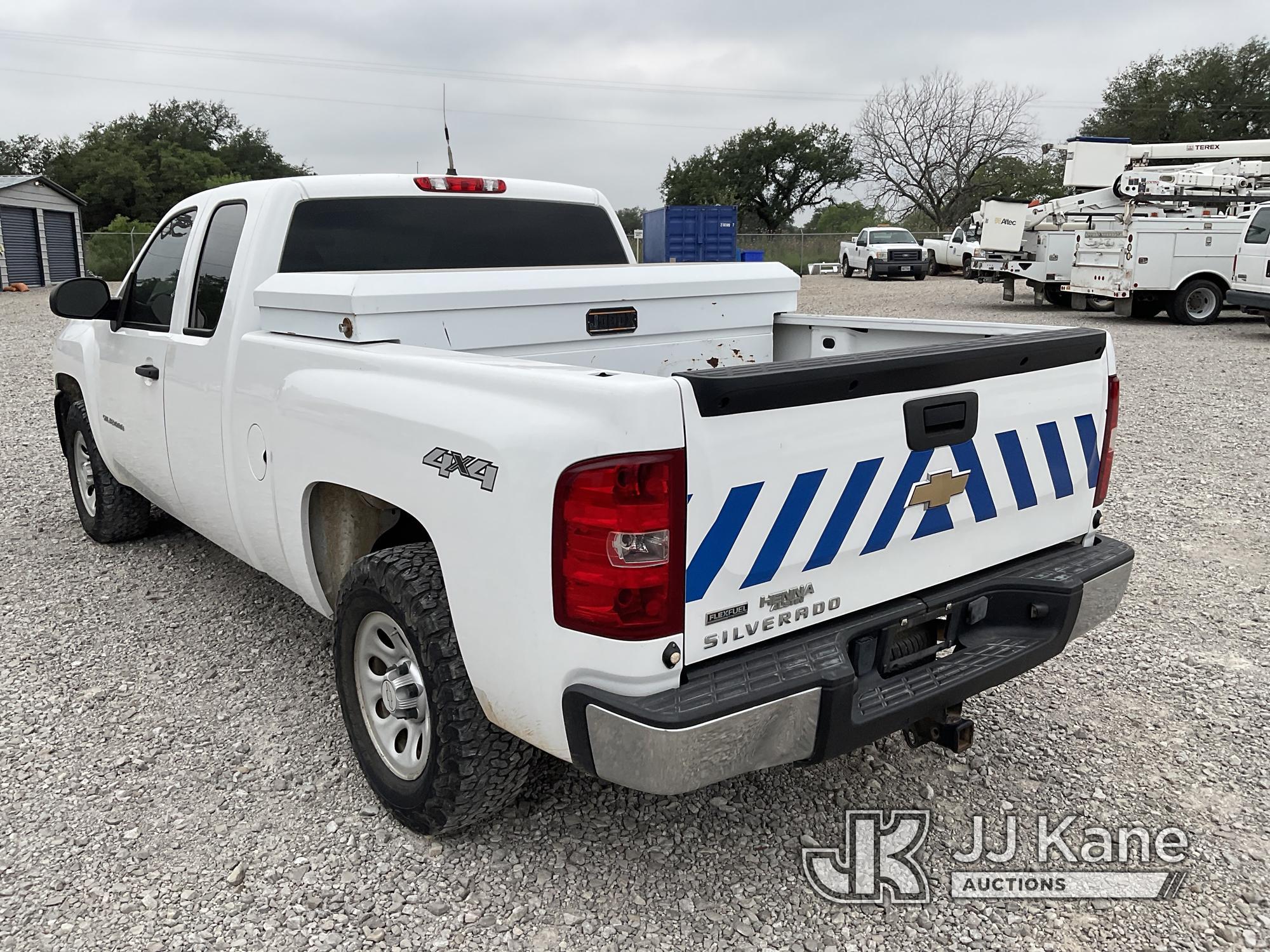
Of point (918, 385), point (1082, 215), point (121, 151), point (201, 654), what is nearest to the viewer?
point (918, 385)

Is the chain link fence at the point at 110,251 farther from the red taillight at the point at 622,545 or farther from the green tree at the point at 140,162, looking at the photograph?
the red taillight at the point at 622,545

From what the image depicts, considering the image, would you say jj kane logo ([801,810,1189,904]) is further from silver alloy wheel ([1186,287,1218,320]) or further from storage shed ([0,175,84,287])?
storage shed ([0,175,84,287])

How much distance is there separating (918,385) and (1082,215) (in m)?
19.6

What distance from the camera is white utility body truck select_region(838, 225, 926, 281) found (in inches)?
1236

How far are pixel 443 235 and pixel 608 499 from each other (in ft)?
8.19

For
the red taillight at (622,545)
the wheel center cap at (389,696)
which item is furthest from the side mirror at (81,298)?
the red taillight at (622,545)

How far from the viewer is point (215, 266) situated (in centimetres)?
399

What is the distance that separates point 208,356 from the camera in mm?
3723

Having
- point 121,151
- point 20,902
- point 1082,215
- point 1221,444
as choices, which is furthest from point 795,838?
point 121,151

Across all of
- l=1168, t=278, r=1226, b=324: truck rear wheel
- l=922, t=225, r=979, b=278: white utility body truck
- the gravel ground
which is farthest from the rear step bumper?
l=922, t=225, r=979, b=278: white utility body truck

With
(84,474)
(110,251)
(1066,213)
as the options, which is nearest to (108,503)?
(84,474)

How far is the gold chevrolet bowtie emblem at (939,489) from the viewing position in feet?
8.51

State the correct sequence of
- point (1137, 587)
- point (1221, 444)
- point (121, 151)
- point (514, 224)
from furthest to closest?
point (121, 151) → point (1221, 444) → point (1137, 587) → point (514, 224)

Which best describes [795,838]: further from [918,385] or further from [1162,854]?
[918,385]
